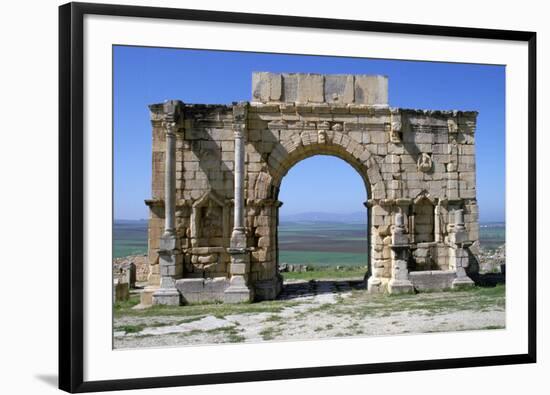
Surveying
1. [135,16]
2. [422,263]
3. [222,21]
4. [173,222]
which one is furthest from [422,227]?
[135,16]

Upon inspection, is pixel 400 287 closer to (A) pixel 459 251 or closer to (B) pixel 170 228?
(A) pixel 459 251

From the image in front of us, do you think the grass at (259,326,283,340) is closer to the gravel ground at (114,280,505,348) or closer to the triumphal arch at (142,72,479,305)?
the gravel ground at (114,280,505,348)

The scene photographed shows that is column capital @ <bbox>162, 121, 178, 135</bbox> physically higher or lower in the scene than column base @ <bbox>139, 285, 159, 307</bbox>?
higher

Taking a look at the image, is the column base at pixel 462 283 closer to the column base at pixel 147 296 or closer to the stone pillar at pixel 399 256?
the stone pillar at pixel 399 256

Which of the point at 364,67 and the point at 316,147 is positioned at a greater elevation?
the point at 364,67

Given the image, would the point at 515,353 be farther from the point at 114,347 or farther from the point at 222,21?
the point at 222,21

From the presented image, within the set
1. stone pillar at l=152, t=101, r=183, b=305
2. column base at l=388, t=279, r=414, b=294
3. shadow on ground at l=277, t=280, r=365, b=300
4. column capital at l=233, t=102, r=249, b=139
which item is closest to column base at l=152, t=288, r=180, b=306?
stone pillar at l=152, t=101, r=183, b=305
